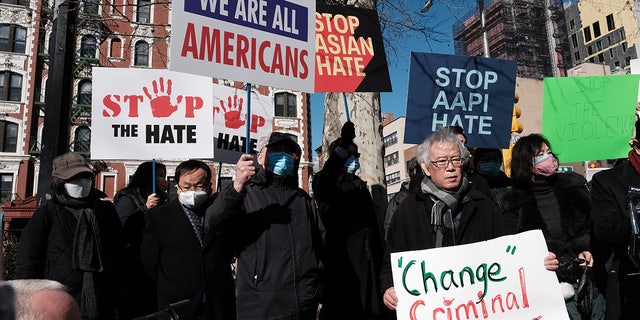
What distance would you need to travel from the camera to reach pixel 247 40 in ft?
11.5

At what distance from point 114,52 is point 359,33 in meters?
32.9

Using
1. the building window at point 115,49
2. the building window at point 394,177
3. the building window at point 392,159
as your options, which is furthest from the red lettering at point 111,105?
the building window at point 392,159

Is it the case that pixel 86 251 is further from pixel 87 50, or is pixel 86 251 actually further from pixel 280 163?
pixel 87 50

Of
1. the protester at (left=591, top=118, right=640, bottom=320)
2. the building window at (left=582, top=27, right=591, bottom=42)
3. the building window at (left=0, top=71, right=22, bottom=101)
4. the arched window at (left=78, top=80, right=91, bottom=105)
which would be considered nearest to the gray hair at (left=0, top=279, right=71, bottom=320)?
the protester at (left=591, top=118, right=640, bottom=320)

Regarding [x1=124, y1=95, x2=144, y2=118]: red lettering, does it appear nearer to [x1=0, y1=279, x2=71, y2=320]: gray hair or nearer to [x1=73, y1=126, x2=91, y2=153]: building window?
[x1=0, y1=279, x2=71, y2=320]: gray hair

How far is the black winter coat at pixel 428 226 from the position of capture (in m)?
2.62

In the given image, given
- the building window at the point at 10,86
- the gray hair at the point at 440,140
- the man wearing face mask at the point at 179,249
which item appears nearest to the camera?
the gray hair at the point at 440,140

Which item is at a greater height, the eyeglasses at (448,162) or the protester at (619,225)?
the eyeglasses at (448,162)

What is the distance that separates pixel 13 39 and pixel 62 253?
3552cm

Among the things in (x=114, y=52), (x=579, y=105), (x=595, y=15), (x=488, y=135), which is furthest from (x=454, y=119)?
(x=595, y=15)

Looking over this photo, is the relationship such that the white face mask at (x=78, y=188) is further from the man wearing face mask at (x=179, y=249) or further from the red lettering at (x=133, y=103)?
the red lettering at (x=133, y=103)

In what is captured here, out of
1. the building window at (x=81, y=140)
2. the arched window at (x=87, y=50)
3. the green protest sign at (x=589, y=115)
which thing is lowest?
the green protest sign at (x=589, y=115)

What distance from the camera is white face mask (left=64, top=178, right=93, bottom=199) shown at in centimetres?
322

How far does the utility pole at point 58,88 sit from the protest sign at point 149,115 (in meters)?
0.88
